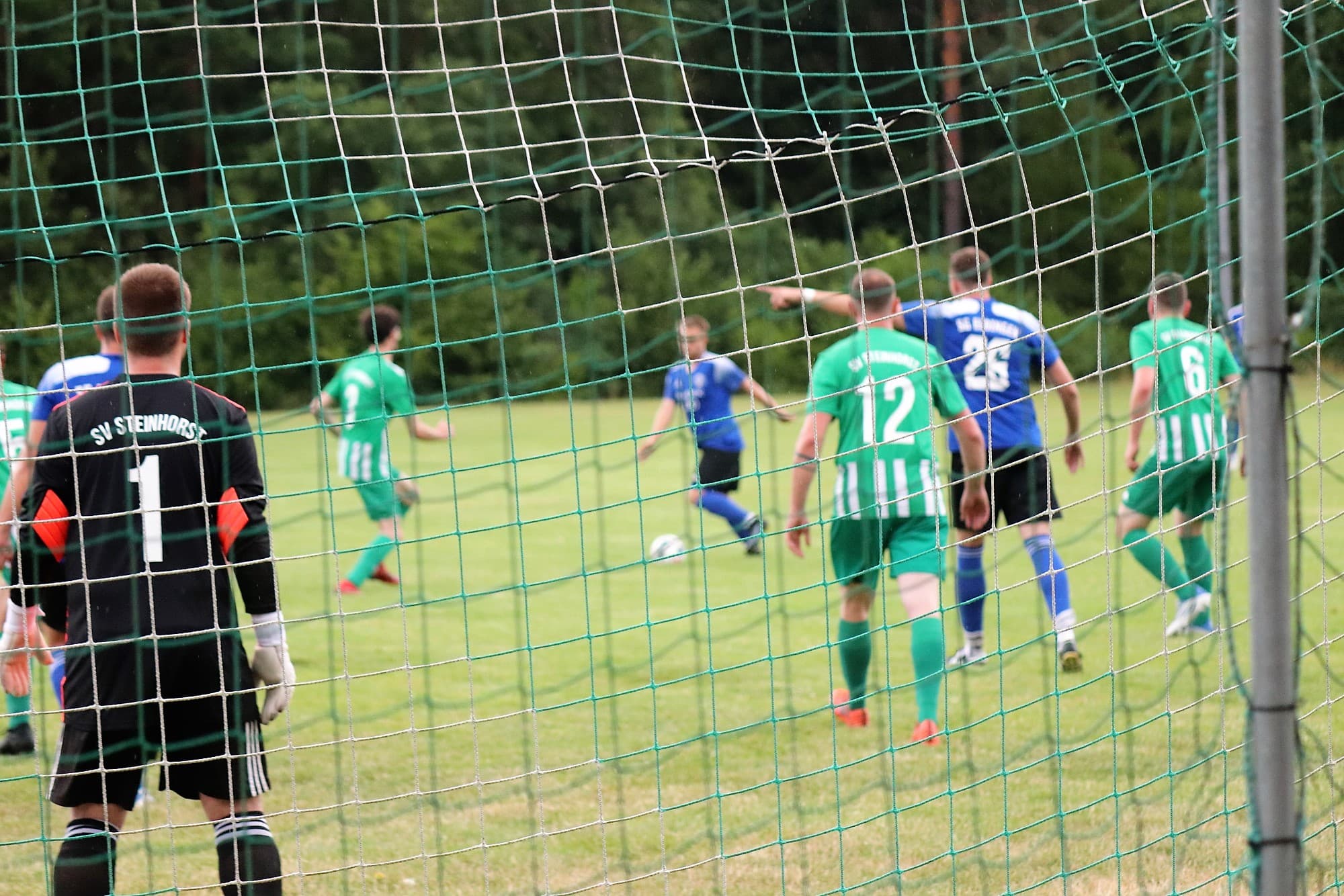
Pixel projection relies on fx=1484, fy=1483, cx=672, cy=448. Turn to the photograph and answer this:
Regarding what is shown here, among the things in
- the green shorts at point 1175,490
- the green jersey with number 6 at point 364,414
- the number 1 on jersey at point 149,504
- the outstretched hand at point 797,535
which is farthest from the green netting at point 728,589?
the green jersey with number 6 at point 364,414

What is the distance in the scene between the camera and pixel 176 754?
3.33 meters

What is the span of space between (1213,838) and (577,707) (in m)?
2.65

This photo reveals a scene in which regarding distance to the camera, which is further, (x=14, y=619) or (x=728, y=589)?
(x=728, y=589)

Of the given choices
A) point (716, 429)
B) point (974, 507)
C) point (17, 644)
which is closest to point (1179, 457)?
point (974, 507)

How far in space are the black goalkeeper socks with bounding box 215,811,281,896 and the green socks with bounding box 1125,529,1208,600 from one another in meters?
3.69

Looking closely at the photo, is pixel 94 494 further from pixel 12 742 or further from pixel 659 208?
pixel 659 208

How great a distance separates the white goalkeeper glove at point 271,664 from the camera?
3.34 meters

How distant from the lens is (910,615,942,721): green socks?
16.6 feet

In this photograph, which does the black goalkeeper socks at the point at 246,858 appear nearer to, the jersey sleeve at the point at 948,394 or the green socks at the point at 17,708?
the green socks at the point at 17,708

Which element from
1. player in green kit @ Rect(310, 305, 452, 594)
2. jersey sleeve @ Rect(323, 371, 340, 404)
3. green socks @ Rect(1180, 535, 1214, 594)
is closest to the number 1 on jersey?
green socks @ Rect(1180, 535, 1214, 594)

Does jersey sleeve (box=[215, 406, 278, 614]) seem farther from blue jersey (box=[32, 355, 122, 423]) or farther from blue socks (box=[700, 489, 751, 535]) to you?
blue socks (box=[700, 489, 751, 535])

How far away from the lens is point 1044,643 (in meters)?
6.22

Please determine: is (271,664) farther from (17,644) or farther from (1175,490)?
(1175,490)

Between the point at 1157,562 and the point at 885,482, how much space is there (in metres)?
1.66
